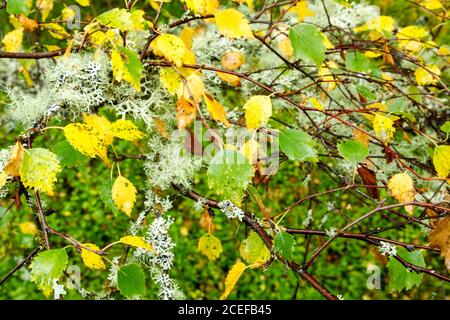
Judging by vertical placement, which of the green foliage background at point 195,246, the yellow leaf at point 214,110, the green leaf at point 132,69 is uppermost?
the green leaf at point 132,69

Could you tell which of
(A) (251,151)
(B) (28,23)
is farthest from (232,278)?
(B) (28,23)

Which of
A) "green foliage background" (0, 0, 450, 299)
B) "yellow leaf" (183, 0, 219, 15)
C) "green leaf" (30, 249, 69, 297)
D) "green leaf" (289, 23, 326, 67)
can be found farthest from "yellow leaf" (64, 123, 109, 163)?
"green foliage background" (0, 0, 450, 299)

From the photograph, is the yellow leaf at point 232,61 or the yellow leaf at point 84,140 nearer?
the yellow leaf at point 84,140

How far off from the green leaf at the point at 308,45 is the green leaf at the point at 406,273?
0.37 metres

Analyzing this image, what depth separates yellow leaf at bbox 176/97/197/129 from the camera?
0.81 m

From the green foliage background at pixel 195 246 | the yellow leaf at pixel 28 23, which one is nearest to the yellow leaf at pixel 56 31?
the yellow leaf at pixel 28 23

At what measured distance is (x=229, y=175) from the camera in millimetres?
631

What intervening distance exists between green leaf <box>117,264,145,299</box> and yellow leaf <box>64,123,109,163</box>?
177mm

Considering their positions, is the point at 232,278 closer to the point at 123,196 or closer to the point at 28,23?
the point at 123,196

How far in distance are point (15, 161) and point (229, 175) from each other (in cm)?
31

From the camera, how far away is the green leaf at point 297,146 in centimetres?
73

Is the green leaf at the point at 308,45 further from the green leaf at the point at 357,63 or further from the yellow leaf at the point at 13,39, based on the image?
the yellow leaf at the point at 13,39

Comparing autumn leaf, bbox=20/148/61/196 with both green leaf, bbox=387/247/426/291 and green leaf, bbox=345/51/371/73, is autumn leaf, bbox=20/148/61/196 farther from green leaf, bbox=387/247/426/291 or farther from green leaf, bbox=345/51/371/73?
green leaf, bbox=345/51/371/73
